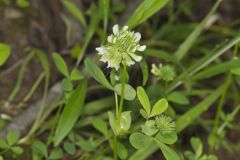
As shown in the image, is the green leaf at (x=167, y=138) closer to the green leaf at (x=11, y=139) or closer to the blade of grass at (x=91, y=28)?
the green leaf at (x=11, y=139)

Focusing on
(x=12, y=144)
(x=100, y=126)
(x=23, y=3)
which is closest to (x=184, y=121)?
(x=100, y=126)

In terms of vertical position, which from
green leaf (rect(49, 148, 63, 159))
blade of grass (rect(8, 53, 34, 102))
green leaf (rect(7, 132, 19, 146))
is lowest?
green leaf (rect(49, 148, 63, 159))

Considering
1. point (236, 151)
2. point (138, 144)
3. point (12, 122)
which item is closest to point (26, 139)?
point (12, 122)

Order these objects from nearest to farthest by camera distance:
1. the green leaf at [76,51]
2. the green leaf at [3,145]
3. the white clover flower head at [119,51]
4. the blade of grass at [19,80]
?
1. the white clover flower head at [119,51]
2. the green leaf at [3,145]
3. the blade of grass at [19,80]
4. the green leaf at [76,51]

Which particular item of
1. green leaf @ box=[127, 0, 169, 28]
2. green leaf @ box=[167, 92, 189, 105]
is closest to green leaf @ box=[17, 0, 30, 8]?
green leaf @ box=[127, 0, 169, 28]

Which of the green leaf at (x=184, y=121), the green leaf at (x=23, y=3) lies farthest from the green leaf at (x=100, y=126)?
the green leaf at (x=23, y=3)

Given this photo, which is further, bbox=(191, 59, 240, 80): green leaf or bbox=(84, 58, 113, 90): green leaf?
bbox=(191, 59, 240, 80): green leaf

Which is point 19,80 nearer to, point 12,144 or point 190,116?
point 12,144

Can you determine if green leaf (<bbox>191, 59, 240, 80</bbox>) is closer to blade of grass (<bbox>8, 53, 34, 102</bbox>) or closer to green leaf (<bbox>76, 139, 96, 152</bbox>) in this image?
green leaf (<bbox>76, 139, 96, 152</bbox>)

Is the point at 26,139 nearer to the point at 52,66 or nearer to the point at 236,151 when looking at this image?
the point at 52,66
